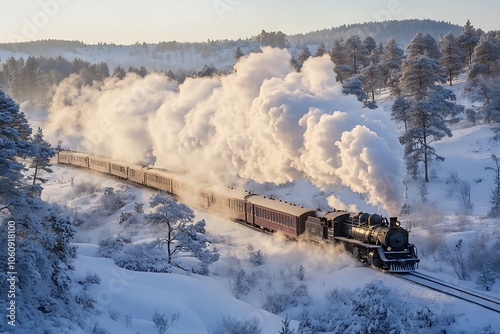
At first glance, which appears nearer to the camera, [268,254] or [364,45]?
[268,254]

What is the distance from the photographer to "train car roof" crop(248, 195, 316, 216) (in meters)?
28.3

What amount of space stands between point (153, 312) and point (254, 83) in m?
17.0

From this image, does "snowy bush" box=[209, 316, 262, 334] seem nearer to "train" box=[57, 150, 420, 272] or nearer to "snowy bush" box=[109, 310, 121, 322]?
"snowy bush" box=[109, 310, 121, 322]

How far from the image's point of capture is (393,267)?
22094 millimetres

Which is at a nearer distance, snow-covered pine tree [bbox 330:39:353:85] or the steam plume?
the steam plume

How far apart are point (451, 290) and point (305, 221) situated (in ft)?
31.9

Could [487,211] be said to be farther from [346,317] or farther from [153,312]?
[153,312]

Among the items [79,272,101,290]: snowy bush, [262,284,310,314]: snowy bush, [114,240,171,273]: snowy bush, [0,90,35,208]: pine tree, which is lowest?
[262,284,310,314]: snowy bush

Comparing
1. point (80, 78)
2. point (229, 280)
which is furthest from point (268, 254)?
point (80, 78)

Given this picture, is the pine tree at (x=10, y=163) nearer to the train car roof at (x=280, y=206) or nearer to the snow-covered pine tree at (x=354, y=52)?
the train car roof at (x=280, y=206)

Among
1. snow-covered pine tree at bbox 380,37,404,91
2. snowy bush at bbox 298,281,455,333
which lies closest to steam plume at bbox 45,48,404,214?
snowy bush at bbox 298,281,455,333

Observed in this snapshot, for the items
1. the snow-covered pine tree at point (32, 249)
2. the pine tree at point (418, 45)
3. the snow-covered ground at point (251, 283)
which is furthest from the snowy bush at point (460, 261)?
the pine tree at point (418, 45)

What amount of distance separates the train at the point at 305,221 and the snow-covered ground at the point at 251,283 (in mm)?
737

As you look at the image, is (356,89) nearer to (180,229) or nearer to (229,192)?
(229,192)
